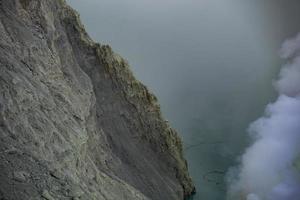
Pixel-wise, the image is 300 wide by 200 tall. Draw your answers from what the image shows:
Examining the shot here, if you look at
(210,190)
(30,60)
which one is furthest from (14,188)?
(210,190)

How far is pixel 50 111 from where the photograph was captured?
21078 millimetres

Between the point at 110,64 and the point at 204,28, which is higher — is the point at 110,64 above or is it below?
below

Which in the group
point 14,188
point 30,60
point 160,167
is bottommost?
point 14,188

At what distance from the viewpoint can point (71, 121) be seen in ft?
73.6

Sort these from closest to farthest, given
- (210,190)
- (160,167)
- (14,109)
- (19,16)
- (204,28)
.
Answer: (14,109) < (19,16) < (160,167) < (210,190) < (204,28)

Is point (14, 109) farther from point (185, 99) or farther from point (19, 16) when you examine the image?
point (185, 99)

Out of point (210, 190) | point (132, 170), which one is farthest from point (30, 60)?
point (210, 190)

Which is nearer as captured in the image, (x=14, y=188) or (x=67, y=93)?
(x=14, y=188)

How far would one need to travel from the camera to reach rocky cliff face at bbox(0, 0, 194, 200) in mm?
18266

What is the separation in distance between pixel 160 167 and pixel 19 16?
41.8 ft

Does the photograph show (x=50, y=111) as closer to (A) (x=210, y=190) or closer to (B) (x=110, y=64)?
(B) (x=110, y=64)

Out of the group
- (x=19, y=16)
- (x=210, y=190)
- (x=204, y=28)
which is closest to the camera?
(x=19, y=16)

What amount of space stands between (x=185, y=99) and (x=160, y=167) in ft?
77.9

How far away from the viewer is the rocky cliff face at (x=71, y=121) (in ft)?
59.9
